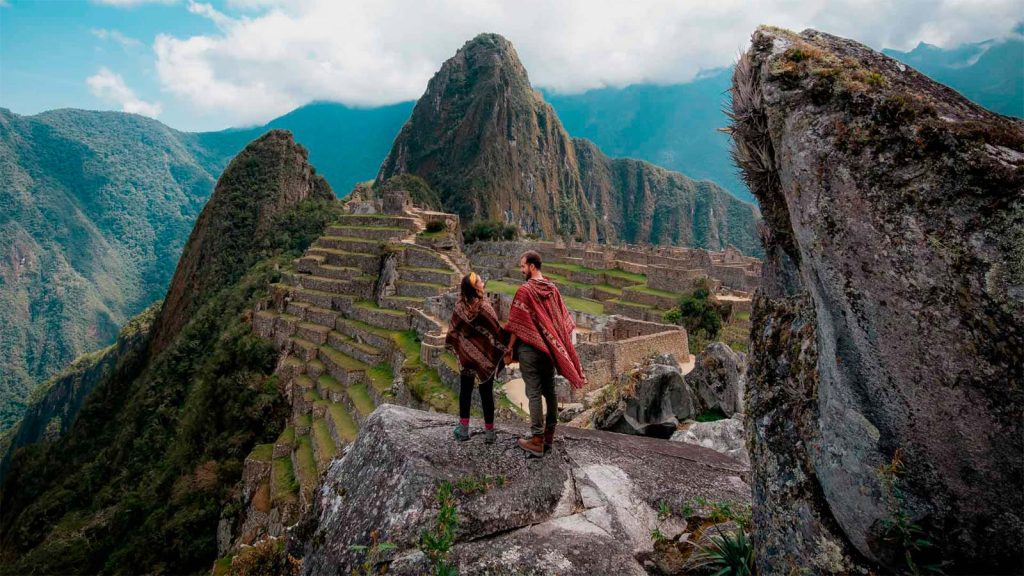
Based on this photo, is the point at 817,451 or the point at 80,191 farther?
the point at 80,191

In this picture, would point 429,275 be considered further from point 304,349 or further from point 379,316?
point 304,349

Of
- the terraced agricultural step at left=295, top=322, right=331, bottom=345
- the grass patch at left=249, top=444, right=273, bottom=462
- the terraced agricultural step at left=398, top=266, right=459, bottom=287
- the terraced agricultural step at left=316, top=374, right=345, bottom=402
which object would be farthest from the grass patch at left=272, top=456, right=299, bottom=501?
the terraced agricultural step at left=398, top=266, right=459, bottom=287

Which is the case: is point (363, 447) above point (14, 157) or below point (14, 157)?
below

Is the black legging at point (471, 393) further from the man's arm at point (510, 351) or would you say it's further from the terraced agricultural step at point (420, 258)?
the terraced agricultural step at point (420, 258)

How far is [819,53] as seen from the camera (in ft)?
7.82

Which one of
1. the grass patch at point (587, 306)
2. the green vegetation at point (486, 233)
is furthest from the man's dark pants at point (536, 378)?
the green vegetation at point (486, 233)

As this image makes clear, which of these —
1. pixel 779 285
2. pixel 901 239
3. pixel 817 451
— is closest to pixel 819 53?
pixel 901 239

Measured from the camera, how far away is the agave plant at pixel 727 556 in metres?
2.76

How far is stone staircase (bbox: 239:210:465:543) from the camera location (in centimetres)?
1614

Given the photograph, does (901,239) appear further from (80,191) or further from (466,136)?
(80,191)

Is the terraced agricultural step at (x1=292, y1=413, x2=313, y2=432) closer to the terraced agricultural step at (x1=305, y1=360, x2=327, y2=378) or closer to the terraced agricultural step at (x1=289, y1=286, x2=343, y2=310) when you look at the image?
the terraced agricultural step at (x1=305, y1=360, x2=327, y2=378)

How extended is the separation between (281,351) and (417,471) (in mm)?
23567

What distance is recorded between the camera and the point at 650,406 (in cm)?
712

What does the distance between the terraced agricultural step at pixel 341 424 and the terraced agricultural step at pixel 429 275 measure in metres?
7.52
